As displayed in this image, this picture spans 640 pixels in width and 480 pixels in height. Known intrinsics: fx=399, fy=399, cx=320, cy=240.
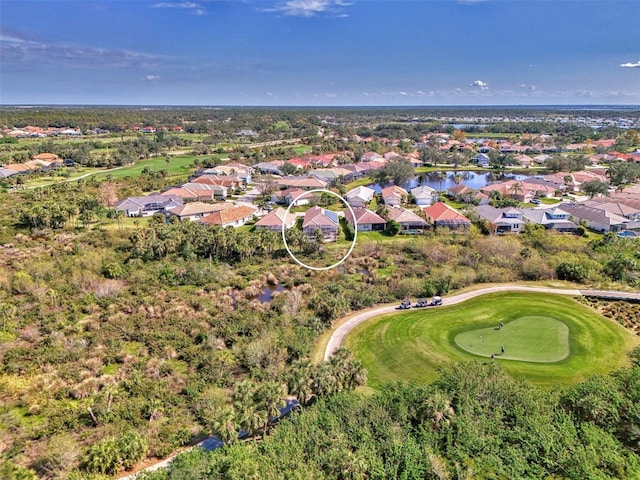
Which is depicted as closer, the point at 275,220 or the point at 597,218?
the point at 275,220

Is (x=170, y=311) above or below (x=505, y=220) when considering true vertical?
below

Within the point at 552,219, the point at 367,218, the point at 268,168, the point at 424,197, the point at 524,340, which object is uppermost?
the point at 268,168

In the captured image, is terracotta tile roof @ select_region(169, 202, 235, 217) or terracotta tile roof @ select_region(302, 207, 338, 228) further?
→ terracotta tile roof @ select_region(169, 202, 235, 217)

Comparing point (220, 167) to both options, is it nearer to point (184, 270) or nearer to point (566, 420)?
point (184, 270)

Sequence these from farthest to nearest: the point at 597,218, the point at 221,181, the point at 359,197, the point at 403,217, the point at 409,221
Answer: the point at 221,181 → the point at 359,197 → the point at 597,218 → the point at 403,217 → the point at 409,221

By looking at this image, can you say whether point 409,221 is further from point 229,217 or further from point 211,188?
point 211,188

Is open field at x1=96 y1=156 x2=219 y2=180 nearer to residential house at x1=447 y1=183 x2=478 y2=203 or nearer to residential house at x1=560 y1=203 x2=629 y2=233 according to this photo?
residential house at x1=447 y1=183 x2=478 y2=203

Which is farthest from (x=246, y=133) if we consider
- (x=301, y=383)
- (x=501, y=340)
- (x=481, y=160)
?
(x=301, y=383)

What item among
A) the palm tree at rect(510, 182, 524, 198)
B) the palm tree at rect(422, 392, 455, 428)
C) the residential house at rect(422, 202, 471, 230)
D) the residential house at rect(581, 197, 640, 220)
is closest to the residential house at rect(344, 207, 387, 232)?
the residential house at rect(422, 202, 471, 230)
